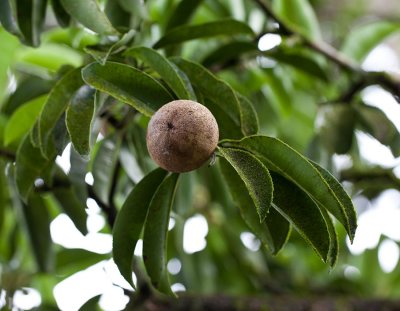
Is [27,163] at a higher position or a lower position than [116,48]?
lower

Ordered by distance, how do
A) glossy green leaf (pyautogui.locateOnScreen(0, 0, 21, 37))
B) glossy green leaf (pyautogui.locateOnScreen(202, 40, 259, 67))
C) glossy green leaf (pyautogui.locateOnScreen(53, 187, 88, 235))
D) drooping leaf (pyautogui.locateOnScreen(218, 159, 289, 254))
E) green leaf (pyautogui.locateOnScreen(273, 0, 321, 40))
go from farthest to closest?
green leaf (pyautogui.locateOnScreen(273, 0, 321, 40)) < glossy green leaf (pyautogui.locateOnScreen(202, 40, 259, 67)) < glossy green leaf (pyautogui.locateOnScreen(53, 187, 88, 235)) < glossy green leaf (pyautogui.locateOnScreen(0, 0, 21, 37)) < drooping leaf (pyautogui.locateOnScreen(218, 159, 289, 254))

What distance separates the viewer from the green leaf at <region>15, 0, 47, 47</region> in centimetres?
88

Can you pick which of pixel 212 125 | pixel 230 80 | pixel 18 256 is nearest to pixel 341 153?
pixel 230 80

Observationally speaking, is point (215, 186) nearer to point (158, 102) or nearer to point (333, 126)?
point (333, 126)

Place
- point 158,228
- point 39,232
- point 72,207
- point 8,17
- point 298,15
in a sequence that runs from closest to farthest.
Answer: point 158,228 < point 8,17 < point 72,207 < point 39,232 < point 298,15

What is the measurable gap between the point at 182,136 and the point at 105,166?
13.0 inches

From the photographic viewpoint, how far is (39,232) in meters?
1.10

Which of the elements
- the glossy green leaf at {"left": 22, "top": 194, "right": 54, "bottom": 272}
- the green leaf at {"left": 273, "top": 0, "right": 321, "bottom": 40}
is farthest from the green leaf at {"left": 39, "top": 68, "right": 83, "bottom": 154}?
the green leaf at {"left": 273, "top": 0, "right": 321, "bottom": 40}

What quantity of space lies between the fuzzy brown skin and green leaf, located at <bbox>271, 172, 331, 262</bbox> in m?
0.08

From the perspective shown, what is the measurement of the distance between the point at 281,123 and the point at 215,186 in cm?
19

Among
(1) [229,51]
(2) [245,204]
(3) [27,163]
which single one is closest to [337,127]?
(1) [229,51]

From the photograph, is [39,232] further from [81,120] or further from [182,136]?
[182,136]

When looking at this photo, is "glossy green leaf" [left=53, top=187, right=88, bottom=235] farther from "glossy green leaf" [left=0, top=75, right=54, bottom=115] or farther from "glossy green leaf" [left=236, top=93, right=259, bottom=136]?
"glossy green leaf" [left=236, top=93, right=259, bottom=136]

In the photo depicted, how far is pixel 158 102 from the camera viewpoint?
2.30 feet
